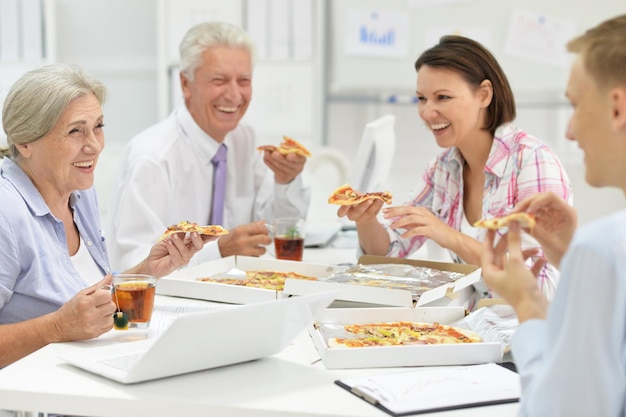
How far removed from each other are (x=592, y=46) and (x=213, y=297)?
1154 mm

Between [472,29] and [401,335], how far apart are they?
319cm

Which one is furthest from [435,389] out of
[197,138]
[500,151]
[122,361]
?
[197,138]

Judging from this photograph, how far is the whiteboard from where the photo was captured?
444cm

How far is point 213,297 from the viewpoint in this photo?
199cm

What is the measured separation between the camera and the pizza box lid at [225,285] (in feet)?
6.36

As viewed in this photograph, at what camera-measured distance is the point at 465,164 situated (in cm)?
261

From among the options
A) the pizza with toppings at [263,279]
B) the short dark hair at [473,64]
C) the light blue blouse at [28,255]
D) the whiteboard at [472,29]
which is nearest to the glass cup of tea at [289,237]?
the pizza with toppings at [263,279]

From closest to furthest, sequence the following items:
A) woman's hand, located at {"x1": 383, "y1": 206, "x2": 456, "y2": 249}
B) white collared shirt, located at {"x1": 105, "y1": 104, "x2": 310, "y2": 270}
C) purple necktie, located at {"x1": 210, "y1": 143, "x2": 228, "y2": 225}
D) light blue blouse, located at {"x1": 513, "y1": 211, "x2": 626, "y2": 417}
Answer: light blue blouse, located at {"x1": 513, "y1": 211, "x2": 626, "y2": 417}, woman's hand, located at {"x1": 383, "y1": 206, "x2": 456, "y2": 249}, white collared shirt, located at {"x1": 105, "y1": 104, "x2": 310, "y2": 270}, purple necktie, located at {"x1": 210, "y1": 143, "x2": 228, "y2": 225}

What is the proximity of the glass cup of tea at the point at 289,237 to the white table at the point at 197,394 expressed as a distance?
1035 millimetres

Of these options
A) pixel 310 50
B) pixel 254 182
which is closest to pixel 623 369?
pixel 254 182

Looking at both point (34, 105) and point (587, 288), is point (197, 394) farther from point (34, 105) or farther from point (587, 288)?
point (34, 105)

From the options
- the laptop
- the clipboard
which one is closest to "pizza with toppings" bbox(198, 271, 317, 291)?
the laptop

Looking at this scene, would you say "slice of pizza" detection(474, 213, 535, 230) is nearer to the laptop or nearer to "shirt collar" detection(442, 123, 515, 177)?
the laptop

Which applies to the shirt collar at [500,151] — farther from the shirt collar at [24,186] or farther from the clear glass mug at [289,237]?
the shirt collar at [24,186]
